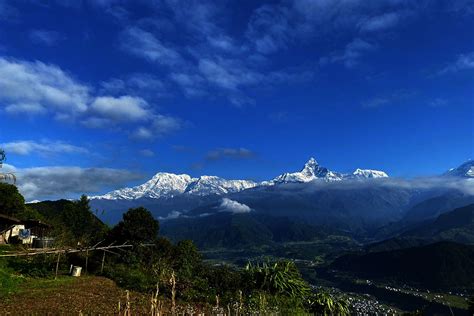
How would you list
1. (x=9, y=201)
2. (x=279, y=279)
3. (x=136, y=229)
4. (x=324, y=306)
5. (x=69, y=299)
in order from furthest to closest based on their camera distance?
(x=9, y=201) → (x=136, y=229) → (x=279, y=279) → (x=324, y=306) → (x=69, y=299)

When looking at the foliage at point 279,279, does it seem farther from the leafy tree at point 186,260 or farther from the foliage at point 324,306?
the leafy tree at point 186,260

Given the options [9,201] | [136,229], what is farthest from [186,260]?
[9,201]

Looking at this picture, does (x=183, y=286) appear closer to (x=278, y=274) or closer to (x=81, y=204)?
(x=278, y=274)

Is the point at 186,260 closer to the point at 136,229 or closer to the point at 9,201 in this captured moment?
the point at 136,229

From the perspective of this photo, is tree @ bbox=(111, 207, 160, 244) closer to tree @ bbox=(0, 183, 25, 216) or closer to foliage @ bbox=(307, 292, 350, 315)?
tree @ bbox=(0, 183, 25, 216)

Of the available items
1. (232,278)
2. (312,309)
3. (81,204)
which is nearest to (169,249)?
(232,278)

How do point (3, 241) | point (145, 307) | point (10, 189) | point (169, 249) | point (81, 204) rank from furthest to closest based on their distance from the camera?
1. point (81, 204)
2. point (10, 189)
3. point (3, 241)
4. point (169, 249)
5. point (145, 307)

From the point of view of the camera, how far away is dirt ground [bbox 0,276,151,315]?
26469 mm

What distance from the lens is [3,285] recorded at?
32438mm

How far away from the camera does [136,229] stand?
178 feet

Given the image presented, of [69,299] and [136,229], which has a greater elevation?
[136,229]

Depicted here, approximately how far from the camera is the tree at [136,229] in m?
54.3

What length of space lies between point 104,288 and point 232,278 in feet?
36.4

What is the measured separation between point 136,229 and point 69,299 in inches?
944
